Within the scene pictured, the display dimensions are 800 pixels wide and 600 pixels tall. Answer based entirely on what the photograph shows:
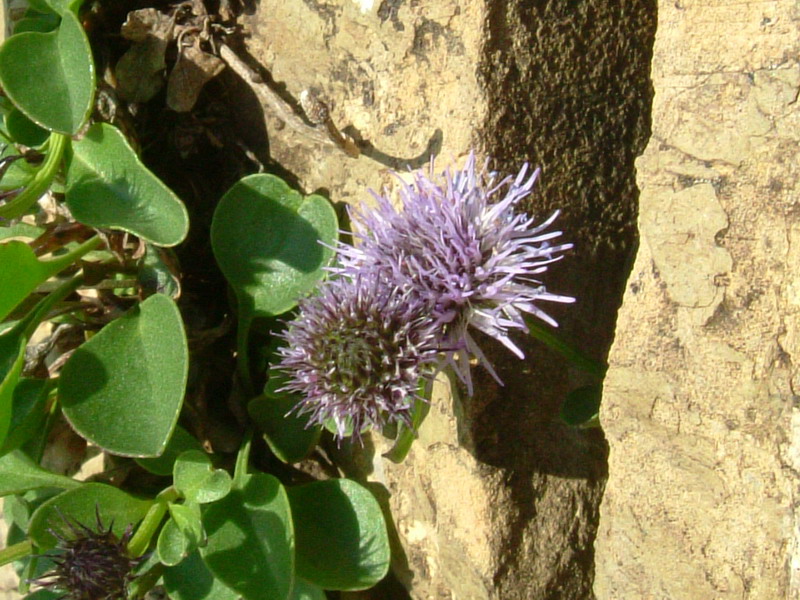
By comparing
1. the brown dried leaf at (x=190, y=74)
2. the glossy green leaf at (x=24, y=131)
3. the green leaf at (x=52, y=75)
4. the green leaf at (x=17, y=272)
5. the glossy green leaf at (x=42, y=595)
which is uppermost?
the brown dried leaf at (x=190, y=74)

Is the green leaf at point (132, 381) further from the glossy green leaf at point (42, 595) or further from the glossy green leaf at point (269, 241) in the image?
the glossy green leaf at point (42, 595)

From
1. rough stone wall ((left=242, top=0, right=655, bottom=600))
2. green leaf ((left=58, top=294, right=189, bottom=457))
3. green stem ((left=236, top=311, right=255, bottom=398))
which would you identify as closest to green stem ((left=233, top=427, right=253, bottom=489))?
green stem ((left=236, top=311, right=255, bottom=398))

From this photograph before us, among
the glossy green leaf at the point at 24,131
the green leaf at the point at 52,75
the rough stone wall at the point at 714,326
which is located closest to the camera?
the rough stone wall at the point at 714,326

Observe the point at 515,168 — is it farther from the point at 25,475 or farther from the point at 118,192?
the point at 25,475

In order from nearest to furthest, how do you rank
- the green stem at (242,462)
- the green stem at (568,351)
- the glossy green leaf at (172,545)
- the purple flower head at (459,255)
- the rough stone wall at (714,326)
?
the rough stone wall at (714,326) < the purple flower head at (459,255) < the green stem at (568,351) < the glossy green leaf at (172,545) < the green stem at (242,462)

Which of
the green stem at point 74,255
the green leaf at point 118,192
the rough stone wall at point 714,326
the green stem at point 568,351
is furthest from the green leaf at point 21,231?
the rough stone wall at point 714,326

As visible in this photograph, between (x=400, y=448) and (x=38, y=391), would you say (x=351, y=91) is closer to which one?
(x=400, y=448)

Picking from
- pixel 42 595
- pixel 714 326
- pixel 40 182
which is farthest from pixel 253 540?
Answer: pixel 714 326

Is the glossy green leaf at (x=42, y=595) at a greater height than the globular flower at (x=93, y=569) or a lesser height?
lesser
